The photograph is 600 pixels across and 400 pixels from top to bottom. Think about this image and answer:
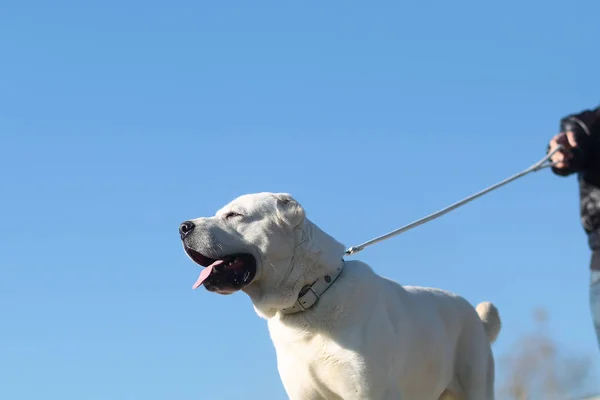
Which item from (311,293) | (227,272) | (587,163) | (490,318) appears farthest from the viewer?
(490,318)

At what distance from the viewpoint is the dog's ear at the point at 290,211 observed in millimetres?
6562

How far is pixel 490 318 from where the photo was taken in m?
8.30

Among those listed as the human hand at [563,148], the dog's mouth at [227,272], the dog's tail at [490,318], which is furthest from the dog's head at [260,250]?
the human hand at [563,148]

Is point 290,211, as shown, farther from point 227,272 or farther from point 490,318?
point 490,318

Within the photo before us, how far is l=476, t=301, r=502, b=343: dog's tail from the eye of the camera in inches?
326

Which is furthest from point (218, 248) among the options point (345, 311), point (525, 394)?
point (525, 394)

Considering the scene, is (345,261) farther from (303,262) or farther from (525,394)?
(525,394)

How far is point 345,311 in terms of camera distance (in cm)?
647

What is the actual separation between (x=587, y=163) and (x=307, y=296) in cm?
270

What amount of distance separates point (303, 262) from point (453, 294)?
1.91m

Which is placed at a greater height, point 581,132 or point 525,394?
point 525,394

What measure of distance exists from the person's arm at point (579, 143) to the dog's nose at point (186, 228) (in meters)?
2.80

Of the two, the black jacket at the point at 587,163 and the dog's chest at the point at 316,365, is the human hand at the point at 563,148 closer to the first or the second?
the black jacket at the point at 587,163

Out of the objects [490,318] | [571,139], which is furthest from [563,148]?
[490,318]
